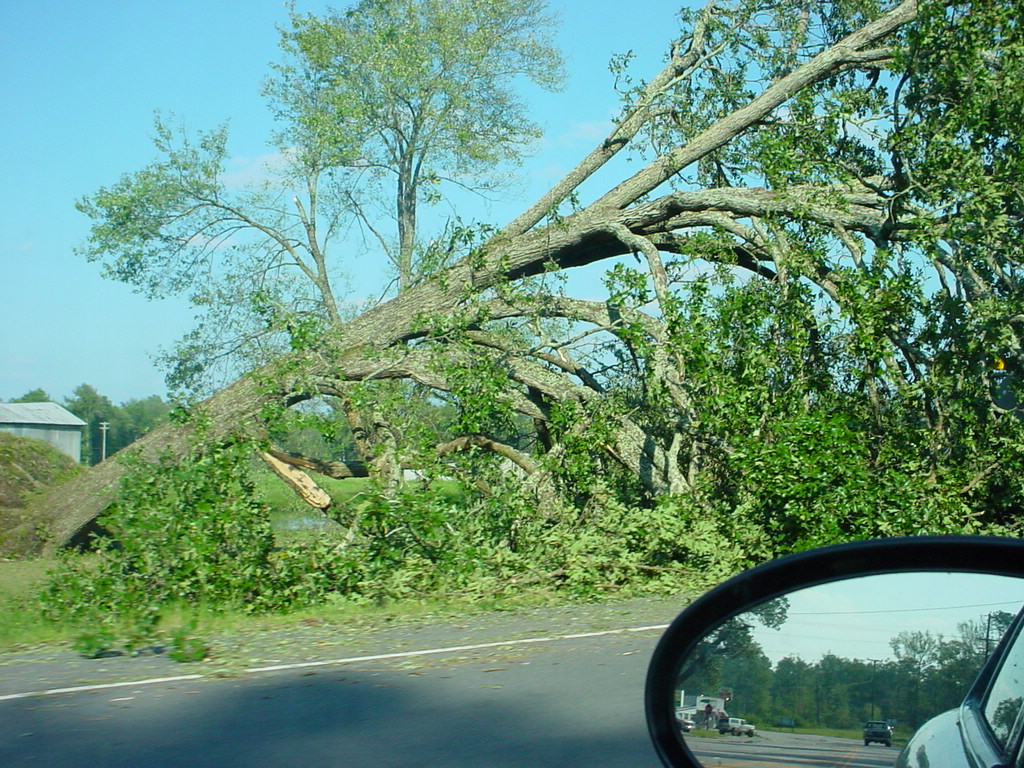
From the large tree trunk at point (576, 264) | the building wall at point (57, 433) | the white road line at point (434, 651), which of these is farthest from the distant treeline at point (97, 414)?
the white road line at point (434, 651)

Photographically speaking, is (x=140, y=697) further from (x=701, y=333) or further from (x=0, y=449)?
(x=0, y=449)

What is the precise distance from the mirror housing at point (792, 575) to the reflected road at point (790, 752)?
0.28 feet

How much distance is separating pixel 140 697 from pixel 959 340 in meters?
9.38

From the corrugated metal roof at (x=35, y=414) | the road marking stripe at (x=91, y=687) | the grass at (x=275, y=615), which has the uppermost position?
the corrugated metal roof at (x=35, y=414)

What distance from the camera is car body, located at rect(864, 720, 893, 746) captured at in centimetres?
185

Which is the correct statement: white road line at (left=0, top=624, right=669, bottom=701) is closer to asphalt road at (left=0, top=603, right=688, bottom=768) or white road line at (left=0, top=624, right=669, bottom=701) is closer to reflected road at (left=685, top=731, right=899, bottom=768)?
asphalt road at (left=0, top=603, right=688, bottom=768)

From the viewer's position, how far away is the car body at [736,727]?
2.07m

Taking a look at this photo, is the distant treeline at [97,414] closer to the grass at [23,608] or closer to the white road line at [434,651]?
the grass at [23,608]

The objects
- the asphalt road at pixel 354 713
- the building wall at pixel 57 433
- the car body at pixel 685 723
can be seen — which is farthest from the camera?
the building wall at pixel 57 433

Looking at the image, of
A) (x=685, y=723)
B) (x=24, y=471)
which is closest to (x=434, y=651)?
(x=685, y=723)

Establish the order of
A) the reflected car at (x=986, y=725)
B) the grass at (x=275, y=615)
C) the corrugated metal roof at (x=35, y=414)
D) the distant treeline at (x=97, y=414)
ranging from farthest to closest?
the distant treeline at (x=97, y=414) < the corrugated metal roof at (x=35, y=414) < the grass at (x=275, y=615) < the reflected car at (x=986, y=725)

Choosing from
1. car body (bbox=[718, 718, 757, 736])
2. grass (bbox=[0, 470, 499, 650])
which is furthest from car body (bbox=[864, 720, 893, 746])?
grass (bbox=[0, 470, 499, 650])

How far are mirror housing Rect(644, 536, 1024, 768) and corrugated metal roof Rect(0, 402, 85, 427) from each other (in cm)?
3308

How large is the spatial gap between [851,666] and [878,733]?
4.9 inches
